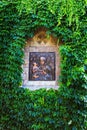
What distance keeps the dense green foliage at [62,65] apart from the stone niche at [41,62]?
0.20 m

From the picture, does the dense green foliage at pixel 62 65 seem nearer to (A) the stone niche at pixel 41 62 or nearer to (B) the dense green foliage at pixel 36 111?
(B) the dense green foliage at pixel 36 111

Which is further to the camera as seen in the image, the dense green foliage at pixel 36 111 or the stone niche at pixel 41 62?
the stone niche at pixel 41 62

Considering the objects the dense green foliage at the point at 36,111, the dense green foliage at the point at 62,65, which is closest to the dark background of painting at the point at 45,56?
the dense green foliage at the point at 62,65

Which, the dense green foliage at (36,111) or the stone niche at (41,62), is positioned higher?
the stone niche at (41,62)

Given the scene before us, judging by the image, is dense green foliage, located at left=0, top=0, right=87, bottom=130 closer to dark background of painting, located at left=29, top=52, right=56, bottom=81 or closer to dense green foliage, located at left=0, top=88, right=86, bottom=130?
dense green foliage, located at left=0, top=88, right=86, bottom=130

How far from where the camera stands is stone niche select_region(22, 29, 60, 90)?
8.27 metres

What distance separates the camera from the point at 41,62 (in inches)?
330

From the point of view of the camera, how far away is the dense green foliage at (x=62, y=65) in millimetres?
7840

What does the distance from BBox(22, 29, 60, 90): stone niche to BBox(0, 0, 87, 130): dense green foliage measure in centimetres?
20

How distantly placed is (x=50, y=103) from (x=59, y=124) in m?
0.45

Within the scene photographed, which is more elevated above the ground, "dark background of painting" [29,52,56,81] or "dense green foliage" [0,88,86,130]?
"dark background of painting" [29,52,56,81]

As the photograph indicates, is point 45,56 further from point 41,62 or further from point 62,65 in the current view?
point 62,65

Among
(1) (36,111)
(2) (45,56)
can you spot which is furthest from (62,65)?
(1) (36,111)

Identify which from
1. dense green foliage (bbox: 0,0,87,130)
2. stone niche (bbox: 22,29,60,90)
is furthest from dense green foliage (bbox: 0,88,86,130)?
stone niche (bbox: 22,29,60,90)
